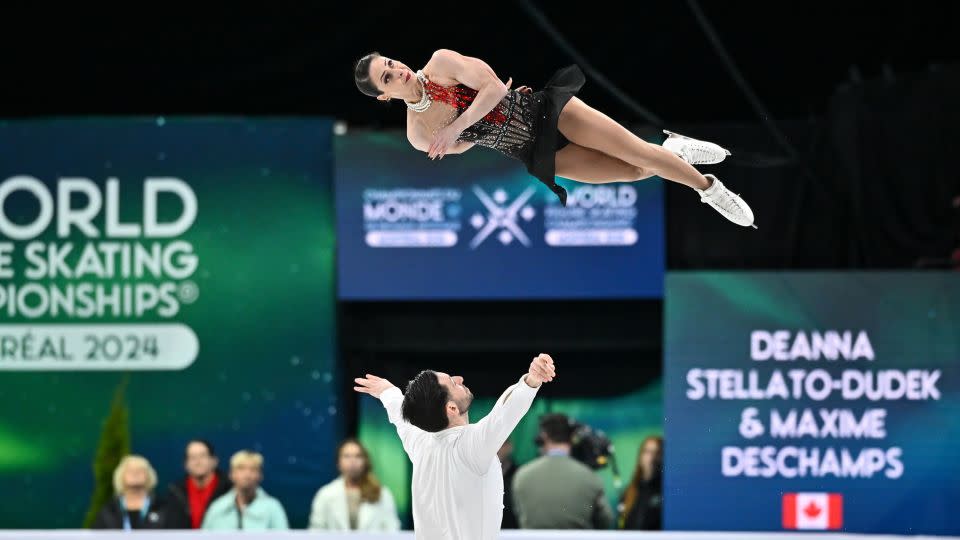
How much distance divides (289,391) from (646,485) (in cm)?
238

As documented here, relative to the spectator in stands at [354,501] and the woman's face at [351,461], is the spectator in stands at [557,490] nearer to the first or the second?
the spectator in stands at [354,501]

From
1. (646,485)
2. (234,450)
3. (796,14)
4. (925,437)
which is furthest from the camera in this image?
(796,14)

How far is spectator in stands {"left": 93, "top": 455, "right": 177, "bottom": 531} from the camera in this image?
7.90 meters

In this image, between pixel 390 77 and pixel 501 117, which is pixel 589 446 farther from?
pixel 390 77

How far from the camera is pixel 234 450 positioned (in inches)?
354

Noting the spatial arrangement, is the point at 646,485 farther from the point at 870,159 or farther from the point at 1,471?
the point at 1,471

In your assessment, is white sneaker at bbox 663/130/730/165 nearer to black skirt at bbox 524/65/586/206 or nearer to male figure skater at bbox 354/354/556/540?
black skirt at bbox 524/65/586/206

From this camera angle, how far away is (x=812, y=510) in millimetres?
7730

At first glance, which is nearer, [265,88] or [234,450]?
[234,450]

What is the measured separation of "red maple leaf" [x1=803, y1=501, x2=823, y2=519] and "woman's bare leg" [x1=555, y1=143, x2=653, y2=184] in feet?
10.1

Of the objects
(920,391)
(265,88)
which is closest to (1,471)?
(265,88)

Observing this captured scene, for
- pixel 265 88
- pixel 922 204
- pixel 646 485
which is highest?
pixel 265 88

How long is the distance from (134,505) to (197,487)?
42 centimetres

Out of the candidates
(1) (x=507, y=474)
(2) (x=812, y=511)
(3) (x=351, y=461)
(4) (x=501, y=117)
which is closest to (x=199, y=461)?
(3) (x=351, y=461)
